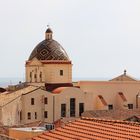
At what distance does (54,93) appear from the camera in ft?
165

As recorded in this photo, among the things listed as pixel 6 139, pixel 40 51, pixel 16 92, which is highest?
pixel 40 51

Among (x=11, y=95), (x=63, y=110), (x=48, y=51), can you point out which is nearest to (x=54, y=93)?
(x=63, y=110)

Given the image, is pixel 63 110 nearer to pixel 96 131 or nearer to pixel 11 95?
pixel 11 95

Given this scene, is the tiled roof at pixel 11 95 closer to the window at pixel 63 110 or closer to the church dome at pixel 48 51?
the window at pixel 63 110

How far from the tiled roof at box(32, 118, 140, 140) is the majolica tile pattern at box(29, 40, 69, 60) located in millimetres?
32462

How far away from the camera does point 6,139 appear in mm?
24484

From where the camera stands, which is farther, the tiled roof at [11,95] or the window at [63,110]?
the window at [63,110]

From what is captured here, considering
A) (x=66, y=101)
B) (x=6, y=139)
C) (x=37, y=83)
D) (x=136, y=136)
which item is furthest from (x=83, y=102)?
(x=136, y=136)

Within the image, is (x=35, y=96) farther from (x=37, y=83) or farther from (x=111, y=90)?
(x=111, y=90)

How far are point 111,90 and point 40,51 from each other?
30.1 feet

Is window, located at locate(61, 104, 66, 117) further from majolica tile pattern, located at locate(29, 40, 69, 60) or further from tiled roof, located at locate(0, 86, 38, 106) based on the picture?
majolica tile pattern, located at locate(29, 40, 69, 60)

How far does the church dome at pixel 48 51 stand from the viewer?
52094 mm

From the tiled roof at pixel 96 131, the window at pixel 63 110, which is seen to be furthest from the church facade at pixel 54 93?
the tiled roof at pixel 96 131

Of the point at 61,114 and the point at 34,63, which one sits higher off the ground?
the point at 34,63
